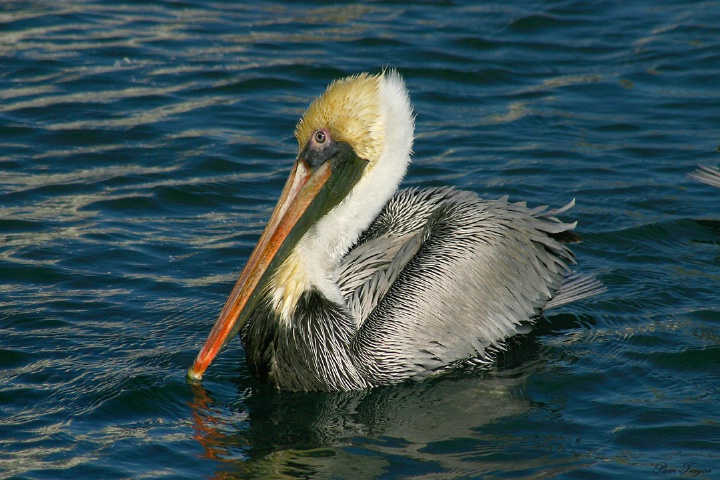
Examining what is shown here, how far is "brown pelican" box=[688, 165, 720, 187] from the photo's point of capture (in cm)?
764

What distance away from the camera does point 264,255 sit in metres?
5.43

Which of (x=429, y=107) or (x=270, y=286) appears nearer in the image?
(x=270, y=286)

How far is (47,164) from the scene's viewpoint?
8.23m

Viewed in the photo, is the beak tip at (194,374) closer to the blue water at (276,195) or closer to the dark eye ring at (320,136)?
the blue water at (276,195)

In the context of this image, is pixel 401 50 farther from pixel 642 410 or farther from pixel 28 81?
pixel 642 410

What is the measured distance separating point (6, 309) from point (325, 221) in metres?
1.96

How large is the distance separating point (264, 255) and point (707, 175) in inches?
144

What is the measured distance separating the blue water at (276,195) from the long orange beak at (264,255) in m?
0.28

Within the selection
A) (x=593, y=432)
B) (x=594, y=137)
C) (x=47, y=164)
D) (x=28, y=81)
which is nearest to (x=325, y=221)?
(x=593, y=432)

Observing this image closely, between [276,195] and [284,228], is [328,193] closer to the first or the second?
[284,228]

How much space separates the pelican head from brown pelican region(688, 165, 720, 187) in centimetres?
283

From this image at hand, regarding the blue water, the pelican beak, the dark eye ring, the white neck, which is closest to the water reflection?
the blue water

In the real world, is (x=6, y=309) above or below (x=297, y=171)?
below
